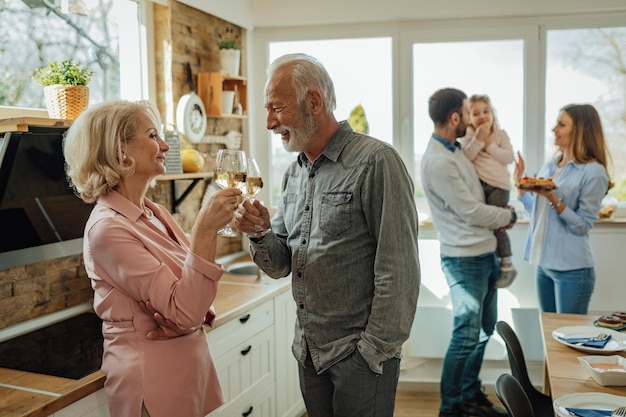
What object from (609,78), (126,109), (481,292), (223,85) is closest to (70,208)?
(126,109)

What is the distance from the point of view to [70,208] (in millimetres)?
2518

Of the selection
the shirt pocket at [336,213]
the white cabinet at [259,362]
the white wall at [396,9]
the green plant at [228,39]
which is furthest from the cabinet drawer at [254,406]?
the white wall at [396,9]

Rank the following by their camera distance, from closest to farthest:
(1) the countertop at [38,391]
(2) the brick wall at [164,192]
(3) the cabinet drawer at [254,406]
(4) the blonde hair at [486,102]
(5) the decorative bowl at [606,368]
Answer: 1. (1) the countertop at [38,391]
2. (5) the decorative bowl at [606,368]
3. (2) the brick wall at [164,192]
4. (3) the cabinet drawer at [254,406]
5. (4) the blonde hair at [486,102]

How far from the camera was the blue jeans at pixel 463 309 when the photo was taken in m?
3.40

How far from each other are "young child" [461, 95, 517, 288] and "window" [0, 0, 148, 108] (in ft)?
5.86

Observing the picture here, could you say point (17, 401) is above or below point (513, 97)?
below

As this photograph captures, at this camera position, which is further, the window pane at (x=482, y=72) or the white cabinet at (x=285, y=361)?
the window pane at (x=482, y=72)

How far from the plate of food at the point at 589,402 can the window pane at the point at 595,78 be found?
2527mm

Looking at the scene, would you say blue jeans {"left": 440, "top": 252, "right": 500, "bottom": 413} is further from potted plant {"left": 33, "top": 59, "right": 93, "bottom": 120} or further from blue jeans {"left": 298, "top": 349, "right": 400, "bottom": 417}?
potted plant {"left": 33, "top": 59, "right": 93, "bottom": 120}

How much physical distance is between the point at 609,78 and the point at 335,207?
2.93 meters

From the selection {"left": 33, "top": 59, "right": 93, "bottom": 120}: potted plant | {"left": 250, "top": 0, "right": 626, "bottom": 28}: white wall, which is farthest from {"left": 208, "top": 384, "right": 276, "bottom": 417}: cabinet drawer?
{"left": 250, "top": 0, "right": 626, "bottom": 28}: white wall

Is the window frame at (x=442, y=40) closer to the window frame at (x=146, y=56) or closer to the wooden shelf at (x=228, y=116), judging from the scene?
the wooden shelf at (x=228, y=116)

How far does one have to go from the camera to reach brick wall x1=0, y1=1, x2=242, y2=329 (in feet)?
8.01

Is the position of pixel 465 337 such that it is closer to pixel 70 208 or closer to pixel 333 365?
pixel 333 365
